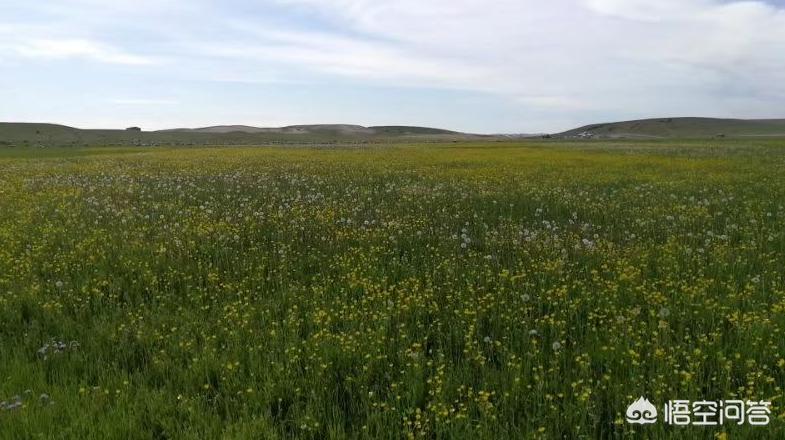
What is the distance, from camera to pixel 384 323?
213 inches

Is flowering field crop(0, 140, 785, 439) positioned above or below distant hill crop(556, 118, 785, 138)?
below

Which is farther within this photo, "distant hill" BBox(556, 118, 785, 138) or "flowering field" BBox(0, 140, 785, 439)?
"distant hill" BBox(556, 118, 785, 138)

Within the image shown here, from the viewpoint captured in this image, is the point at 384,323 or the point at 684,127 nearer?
the point at 384,323

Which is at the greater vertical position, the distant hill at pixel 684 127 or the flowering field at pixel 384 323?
the distant hill at pixel 684 127

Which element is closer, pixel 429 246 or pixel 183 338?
pixel 183 338

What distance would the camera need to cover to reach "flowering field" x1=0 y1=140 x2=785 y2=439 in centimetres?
394

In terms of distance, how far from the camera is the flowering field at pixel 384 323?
155 inches

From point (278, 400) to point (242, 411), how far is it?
299 mm

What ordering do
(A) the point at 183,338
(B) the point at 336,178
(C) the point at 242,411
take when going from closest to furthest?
(C) the point at 242,411 < (A) the point at 183,338 < (B) the point at 336,178

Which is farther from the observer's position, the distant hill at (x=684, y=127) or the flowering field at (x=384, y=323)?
the distant hill at (x=684, y=127)

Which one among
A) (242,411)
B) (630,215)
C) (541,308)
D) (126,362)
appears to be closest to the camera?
(242,411)

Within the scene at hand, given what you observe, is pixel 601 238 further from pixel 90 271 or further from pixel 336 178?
pixel 336 178

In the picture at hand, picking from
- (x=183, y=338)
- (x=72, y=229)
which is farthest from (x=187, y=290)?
(x=72, y=229)

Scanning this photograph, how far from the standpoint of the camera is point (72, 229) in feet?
33.9
